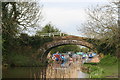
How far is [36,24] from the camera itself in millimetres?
23156

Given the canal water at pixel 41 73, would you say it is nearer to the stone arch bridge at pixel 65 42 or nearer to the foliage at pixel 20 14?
the foliage at pixel 20 14

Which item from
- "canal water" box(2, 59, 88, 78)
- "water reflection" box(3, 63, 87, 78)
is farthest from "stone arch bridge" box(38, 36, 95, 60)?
"water reflection" box(3, 63, 87, 78)

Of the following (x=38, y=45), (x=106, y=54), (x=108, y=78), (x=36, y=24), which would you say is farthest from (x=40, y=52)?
(x=108, y=78)

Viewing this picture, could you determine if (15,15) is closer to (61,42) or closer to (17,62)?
(17,62)

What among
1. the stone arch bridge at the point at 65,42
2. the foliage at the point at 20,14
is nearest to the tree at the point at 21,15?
the foliage at the point at 20,14

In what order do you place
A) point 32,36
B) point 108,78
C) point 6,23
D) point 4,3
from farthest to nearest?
point 32,36 → point 4,3 → point 6,23 → point 108,78

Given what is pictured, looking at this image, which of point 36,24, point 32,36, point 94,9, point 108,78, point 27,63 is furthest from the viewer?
point 32,36

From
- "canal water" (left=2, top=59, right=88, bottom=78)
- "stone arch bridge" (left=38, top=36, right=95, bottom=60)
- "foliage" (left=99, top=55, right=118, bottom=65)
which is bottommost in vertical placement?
"canal water" (left=2, top=59, right=88, bottom=78)

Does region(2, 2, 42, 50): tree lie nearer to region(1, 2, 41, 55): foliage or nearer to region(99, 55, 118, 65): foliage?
region(1, 2, 41, 55): foliage

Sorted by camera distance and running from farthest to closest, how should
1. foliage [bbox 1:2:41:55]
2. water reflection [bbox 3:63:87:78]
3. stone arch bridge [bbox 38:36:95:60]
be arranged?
stone arch bridge [bbox 38:36:95:60], foliage [bbox 1:2:41:55], water reflection [bbox 3:63:87:78]

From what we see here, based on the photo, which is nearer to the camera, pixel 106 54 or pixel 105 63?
pixel 105 63

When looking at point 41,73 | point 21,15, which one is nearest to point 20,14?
point 21,15

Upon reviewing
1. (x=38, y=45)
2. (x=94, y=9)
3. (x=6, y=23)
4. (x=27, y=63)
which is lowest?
(x=27, y=63)

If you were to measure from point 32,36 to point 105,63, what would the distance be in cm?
830
